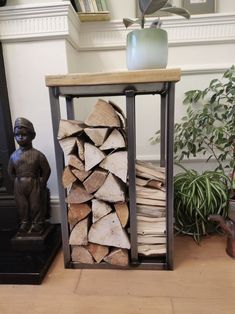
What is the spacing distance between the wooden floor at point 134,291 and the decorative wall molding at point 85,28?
1.15m

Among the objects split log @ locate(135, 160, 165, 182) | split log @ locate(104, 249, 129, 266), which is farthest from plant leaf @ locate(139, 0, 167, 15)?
split log @ locate(104, 249, 129, 266)

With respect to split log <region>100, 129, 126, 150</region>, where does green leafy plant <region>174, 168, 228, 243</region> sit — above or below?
below

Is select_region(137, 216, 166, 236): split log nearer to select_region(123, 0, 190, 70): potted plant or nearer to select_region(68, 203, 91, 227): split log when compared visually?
select_region(68, 203, 91, 227): split log

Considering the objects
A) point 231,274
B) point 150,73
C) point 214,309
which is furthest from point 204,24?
point 214,309

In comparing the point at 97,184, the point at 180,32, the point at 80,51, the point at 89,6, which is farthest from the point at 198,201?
the point at 89,6

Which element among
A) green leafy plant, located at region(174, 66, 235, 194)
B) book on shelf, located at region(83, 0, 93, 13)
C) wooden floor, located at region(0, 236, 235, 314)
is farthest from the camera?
book on shelf, located at region(83, 0, 93, 13)

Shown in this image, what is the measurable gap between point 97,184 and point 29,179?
0.40 m

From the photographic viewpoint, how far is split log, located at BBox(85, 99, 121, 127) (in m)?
0.91

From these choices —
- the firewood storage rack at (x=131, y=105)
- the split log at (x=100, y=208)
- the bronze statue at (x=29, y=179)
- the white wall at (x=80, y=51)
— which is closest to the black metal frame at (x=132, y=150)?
the firewood storage rack at (x=131, y=105)

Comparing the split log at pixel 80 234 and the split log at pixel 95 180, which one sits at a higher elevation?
the split log at pixel 95 180

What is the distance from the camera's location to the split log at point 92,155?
0.93 m

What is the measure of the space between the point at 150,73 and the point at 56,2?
707 mm

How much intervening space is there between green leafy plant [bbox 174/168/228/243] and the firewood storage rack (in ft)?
0.80

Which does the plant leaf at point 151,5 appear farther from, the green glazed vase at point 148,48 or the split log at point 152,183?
the split log at point 152,183
